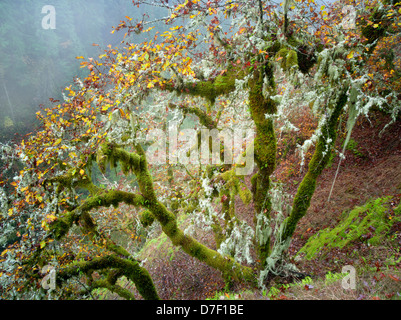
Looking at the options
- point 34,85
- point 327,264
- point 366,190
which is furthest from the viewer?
point 34,85

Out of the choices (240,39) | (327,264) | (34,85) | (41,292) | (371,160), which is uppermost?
(34,85)

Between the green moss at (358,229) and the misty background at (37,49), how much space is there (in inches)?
1106

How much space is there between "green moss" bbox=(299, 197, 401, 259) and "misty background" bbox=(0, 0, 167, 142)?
2809cm

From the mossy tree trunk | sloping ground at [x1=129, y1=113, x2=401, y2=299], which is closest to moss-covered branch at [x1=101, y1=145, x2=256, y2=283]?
sloping ground at [x1=129, y1=113, x2=401, y2=299]

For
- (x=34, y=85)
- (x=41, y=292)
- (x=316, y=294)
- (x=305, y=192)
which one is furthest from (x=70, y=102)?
(x=34, y=85)

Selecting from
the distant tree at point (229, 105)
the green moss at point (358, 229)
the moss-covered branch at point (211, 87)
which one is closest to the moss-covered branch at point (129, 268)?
the distant tree at point (229, 105)

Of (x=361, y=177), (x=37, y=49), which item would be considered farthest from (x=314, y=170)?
(x=37, y=49)

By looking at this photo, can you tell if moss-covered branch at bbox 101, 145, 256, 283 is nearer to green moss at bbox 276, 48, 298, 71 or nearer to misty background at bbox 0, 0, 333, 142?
green moss at bbox 276, 48, 298, 71

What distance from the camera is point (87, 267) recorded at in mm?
4441

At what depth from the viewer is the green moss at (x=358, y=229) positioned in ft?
16.0

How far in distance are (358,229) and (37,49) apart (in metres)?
41.8

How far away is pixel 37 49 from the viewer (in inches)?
1212

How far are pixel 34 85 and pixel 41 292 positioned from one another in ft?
121
